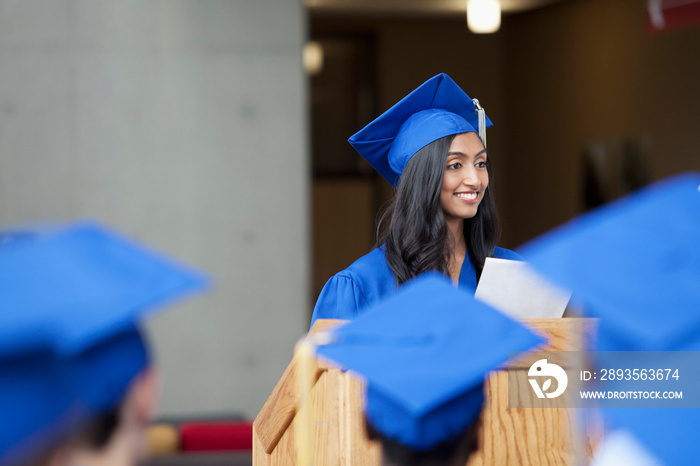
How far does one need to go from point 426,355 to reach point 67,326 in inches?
16.6

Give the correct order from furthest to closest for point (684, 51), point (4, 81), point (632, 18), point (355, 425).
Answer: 1. point (632, 18)
2. point (684, 51)
3. point (4, 81)
4. point (355, 425)

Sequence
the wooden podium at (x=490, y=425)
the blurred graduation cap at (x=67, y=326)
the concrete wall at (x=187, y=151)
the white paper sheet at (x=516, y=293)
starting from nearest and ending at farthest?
the blurred graduation cap at (x=67, y=326), the wooden podium at (x=490, y=425), the white paper sheet at (x=516, y=293), the concrete wall at (x=187, y=151)

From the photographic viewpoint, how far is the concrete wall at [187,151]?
15.8 feet

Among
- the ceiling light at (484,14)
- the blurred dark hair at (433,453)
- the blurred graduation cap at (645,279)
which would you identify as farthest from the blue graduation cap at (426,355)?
the ceiling light at (484,14)

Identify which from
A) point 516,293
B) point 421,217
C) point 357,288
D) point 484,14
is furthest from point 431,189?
point 484,14

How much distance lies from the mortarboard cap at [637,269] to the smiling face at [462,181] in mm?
1393

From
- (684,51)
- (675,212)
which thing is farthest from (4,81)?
(684,51)

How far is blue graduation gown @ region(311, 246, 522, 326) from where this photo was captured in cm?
220

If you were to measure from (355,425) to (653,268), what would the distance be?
0.73 metres

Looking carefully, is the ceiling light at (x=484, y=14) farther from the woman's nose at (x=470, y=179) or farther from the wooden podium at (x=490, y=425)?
the wooden podium at (x=490, y=425)

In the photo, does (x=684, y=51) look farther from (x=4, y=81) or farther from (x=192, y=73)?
(x=4, y=81)

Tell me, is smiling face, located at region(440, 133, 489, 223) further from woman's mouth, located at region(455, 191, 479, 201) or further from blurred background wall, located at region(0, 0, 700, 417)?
blurred background wall, located at region(0, 0, 700, 417)

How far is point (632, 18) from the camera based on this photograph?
724 centimetres

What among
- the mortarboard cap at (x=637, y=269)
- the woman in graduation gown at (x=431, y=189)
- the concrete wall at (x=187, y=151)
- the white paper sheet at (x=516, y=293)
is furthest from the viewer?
the concrete wall at (x=187, y=151)
